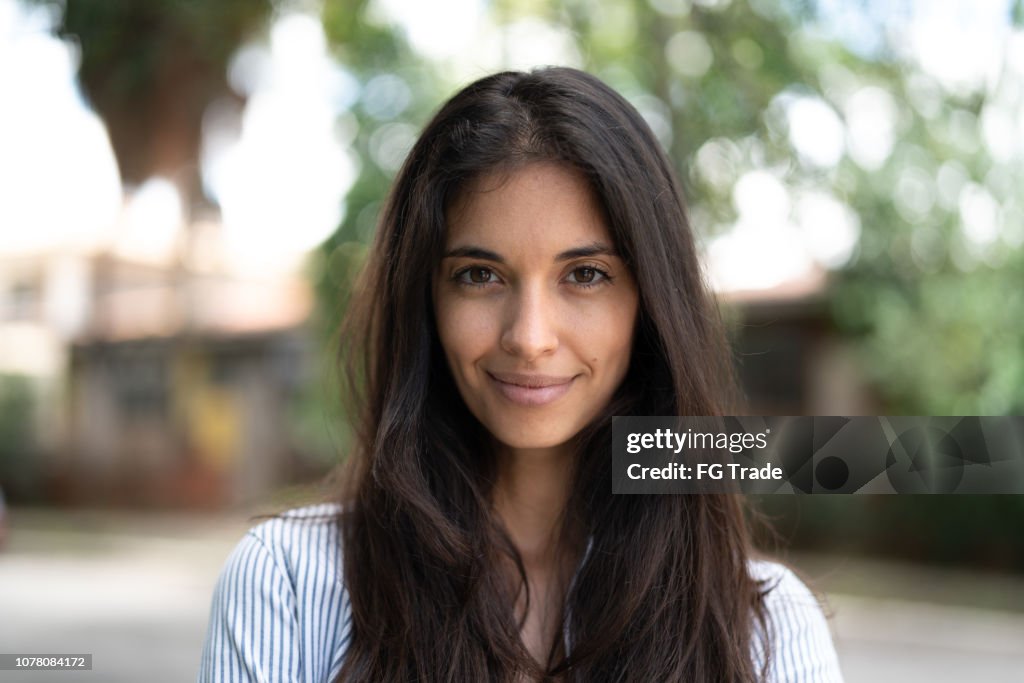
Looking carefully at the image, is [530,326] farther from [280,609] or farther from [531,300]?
[280,609]

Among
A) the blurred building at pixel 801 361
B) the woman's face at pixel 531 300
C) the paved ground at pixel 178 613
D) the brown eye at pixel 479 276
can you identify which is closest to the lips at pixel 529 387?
the woman's face at pixel 531 300

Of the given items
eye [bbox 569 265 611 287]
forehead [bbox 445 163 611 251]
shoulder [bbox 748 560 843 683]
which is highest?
forehead [bbox 445 163 611 251]

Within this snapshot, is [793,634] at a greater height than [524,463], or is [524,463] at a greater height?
[524,463]

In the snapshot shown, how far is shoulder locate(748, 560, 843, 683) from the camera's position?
5.04 feet

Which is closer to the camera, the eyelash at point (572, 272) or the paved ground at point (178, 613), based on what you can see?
the eyelash at point (572, 272)

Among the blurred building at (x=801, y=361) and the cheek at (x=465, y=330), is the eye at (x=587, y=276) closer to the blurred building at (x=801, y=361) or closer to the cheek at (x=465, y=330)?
the cheek at (x=465, y=330)

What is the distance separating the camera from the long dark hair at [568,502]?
4.83 feet

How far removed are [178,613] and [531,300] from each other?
7.34 meters

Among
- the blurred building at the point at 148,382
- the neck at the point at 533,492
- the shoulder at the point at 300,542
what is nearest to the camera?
the shoulder at the point at 300,542

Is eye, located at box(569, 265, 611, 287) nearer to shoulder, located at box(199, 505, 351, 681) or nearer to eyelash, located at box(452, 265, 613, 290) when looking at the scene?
eyelash, located at box(452, 265, 613, 290)

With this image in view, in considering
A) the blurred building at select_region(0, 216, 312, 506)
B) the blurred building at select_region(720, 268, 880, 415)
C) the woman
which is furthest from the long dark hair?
the blurred building at select_region(0, 216, 312, 506)

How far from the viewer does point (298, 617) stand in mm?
1466

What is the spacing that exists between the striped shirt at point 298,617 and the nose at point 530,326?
18.1 inches

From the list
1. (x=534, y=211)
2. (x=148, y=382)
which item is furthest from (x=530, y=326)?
(x=148, y=382)
